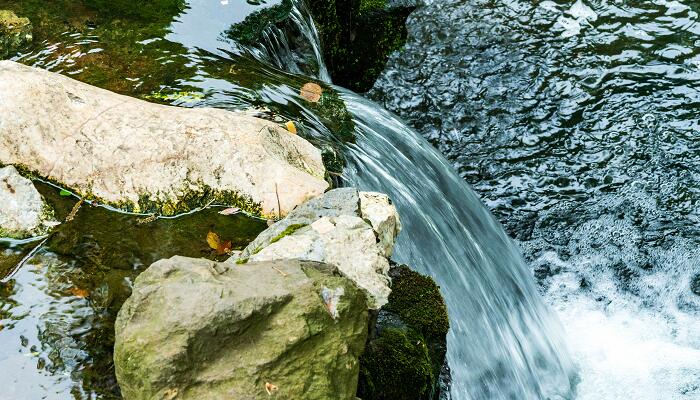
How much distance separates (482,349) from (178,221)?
1954 mm

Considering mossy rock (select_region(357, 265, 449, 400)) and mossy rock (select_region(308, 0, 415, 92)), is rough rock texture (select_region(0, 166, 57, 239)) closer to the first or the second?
mossy rock (select_region(357, 265, 449, 400))

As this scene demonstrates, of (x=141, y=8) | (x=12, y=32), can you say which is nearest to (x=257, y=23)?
(x=141, y=8)

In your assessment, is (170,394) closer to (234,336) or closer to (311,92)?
(234,336)

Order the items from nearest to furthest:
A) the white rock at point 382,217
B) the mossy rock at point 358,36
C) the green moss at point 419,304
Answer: the white rock at point 382,217
the green moss at point 419,304
the mossy rock at point 358,36

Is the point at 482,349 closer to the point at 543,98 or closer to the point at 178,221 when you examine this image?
the point at 178,221

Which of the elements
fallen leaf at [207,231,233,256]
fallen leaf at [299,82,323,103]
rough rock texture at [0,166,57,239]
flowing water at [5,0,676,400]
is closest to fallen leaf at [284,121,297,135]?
flowing water at [5,0,676,400]

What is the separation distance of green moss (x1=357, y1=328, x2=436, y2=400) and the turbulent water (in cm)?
224

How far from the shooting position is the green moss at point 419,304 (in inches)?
140

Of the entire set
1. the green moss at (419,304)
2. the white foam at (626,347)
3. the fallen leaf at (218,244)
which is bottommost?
the white foam at (626,347)

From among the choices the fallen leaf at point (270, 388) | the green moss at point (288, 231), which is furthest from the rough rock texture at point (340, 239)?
the fallen leaf at point (270, 388)

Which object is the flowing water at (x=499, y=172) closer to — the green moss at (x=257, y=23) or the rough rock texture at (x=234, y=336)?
the green moss at (x=257, y=23)

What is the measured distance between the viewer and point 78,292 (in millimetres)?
3281

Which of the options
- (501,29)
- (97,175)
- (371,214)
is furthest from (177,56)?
(501,29)

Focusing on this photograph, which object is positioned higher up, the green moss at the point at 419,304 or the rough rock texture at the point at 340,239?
the rough rock texture at the point at 340,239
